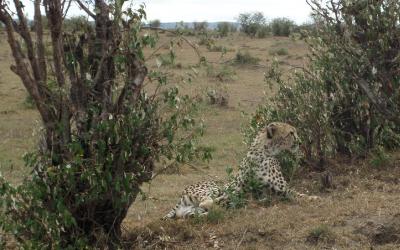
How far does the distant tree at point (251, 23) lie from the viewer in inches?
1209

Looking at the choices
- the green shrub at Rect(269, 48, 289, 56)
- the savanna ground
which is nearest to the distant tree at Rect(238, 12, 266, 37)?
the green shrub at Rect(269, 48, 289, 56)

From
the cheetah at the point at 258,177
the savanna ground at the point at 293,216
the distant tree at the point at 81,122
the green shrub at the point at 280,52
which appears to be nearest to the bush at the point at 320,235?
the savanna ground at the point at 293,216

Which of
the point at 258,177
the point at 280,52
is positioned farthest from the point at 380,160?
the point at 280,52

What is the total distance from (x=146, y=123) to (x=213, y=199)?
1.62m

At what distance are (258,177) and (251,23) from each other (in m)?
25.8

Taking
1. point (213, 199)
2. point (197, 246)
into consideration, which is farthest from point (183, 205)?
point (197, 246)

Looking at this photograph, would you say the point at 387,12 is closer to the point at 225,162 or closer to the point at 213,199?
the point at 213,199

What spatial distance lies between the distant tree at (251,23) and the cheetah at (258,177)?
954 inches

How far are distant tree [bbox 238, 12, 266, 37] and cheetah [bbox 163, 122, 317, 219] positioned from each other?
24.2 m

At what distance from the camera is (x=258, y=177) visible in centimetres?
596

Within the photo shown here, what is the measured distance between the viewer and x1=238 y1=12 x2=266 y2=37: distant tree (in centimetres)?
3070

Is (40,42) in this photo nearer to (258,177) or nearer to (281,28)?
(258,177)

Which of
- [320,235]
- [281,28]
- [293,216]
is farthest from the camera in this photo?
[281,28]

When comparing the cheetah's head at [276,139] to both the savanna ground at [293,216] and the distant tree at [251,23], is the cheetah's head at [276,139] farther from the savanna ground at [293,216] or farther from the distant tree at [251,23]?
the distant tree at [251,23]
